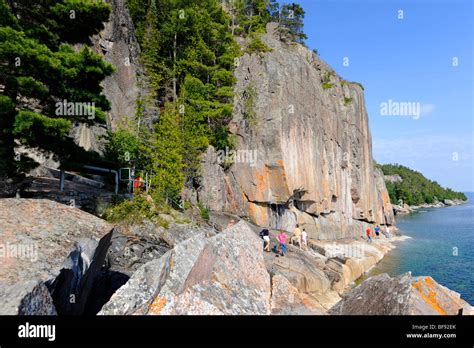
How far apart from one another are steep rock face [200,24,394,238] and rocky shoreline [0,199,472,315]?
22390 mm

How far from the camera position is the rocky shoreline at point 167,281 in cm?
461

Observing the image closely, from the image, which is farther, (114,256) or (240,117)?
(240,117)

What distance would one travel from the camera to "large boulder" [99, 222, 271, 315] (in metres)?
4.61

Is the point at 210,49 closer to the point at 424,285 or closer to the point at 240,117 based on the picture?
the point at 240,117

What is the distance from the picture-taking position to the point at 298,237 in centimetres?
2697

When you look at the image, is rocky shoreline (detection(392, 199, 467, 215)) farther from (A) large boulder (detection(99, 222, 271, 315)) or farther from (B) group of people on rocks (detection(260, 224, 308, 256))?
(A) large boulder (detection(99, 222, 271, 315))

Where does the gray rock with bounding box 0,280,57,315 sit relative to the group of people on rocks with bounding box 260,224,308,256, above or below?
above

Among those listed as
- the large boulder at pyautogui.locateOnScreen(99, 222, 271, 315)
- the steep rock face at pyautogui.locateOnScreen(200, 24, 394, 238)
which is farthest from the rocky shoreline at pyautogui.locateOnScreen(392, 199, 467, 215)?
the large boulder at pyautogui.locateOnScreen(99, 222, 271, 315)

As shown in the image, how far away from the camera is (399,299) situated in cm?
500

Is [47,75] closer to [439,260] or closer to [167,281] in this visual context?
[167,281]

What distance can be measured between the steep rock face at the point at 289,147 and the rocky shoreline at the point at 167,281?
22390 mm

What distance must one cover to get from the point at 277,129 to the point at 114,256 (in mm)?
22649
